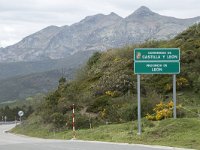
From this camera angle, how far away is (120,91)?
33.2 metres

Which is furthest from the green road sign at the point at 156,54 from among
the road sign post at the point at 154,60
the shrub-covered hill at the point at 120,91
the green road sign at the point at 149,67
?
the shrub-covered hill at the point at 120,91

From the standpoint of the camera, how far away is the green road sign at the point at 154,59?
2314cm

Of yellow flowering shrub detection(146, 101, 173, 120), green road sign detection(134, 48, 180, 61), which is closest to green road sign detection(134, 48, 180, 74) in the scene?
green road sign detection(134, 48, 180, 61)

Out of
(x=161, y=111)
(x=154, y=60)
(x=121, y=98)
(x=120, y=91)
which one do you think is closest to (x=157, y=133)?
(x=154, y=60)

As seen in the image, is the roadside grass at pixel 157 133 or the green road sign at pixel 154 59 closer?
the roadside grass at pixel 157 133

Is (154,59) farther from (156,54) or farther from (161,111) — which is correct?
(161,111)

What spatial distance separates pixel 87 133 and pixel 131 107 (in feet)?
12.9

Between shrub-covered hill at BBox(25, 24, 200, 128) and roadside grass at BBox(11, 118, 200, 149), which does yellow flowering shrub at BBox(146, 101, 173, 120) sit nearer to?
shrub-covered hill at BBox(25, 24, 200, 128)

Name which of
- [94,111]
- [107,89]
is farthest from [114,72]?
[94,111]

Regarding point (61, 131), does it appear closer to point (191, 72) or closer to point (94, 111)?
point (94, 111)

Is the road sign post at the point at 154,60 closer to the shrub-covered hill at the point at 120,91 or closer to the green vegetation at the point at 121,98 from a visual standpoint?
the green vegetation at the point at 121,98

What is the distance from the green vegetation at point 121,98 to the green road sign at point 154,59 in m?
2.39

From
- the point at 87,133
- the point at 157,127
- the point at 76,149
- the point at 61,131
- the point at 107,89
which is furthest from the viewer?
the point at 107,89

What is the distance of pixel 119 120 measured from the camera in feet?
94.8
